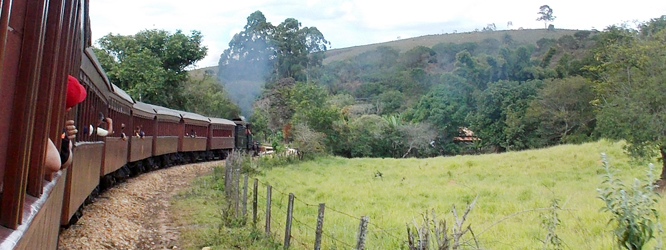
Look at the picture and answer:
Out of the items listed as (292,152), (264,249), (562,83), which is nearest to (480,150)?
(562,83)

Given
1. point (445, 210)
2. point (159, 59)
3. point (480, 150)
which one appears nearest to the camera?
point (445, 210)

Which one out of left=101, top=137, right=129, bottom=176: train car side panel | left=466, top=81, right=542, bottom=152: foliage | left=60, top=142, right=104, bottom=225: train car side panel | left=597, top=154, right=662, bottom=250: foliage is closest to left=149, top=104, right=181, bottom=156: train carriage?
left=101, top=137, right=129, bottom=176: train car side panel

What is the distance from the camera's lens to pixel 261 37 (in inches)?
2370

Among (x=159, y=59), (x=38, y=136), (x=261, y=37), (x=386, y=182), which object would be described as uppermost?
(x=261, y=37)

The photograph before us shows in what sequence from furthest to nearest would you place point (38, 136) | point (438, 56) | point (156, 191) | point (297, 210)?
point (438, 56) < point (156, 191) < point (297, 210) < point (38, 136)

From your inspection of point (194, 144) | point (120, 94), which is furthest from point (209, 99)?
point (120, 94)

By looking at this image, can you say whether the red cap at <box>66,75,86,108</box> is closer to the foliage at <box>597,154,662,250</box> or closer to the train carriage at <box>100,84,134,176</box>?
the foliage at <box>597,154,662,250</box>

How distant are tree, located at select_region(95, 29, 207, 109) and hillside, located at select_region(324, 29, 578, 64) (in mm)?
64650

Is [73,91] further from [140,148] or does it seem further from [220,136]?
[220,136]

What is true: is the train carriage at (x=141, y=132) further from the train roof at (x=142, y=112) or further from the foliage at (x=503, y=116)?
the foliage at (x=503, y=116)

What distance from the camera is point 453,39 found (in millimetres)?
108125

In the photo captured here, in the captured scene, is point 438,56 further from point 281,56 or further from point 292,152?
point 292,152

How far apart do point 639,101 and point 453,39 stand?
9297cm

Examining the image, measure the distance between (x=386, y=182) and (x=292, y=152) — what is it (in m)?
10.3
